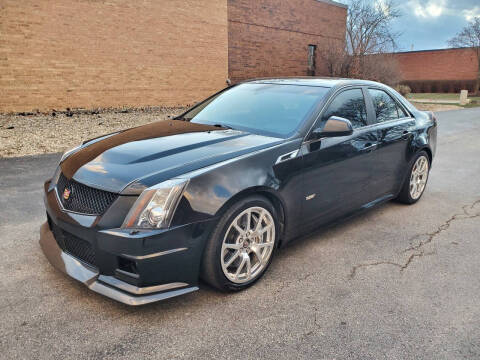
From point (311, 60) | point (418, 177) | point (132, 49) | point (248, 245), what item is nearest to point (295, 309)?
point (248, 245)

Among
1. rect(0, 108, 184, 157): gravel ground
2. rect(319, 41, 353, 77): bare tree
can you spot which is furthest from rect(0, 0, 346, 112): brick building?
rect(319, 41, 353, 77): bare tree

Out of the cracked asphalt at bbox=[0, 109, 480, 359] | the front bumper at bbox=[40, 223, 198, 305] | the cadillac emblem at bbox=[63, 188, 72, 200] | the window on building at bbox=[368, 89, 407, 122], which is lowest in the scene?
the cracked asphalt at bbox=[0, 109, 480, 359]

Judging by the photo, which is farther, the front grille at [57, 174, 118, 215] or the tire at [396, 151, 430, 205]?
the tire at [396, 151, 430, 205]

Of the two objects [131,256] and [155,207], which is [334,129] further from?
[131,256]

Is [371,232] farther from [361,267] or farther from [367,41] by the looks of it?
[367,41]

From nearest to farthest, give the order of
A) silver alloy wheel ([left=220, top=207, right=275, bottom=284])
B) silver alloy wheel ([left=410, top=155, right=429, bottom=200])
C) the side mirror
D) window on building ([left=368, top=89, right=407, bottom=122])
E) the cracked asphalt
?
the cracked asphalt, silver alloy wheel ([left=220, top=207, right=275, bottom=284]), the side mirror, window on building ([left=368, top=89, right=407, bottom=122]), silver alloy wheel ([left=410, top=155, right=429, bottom=200])

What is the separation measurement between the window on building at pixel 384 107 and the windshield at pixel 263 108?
2.98 ft

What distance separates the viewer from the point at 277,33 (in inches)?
885

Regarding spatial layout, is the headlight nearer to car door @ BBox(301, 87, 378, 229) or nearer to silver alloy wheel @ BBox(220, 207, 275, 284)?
silver alloy wheel @ BBox(220, 207, 275, 284)

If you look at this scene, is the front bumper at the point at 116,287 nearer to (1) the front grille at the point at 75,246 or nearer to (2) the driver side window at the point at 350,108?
(1) the front grille at the point at 75,246

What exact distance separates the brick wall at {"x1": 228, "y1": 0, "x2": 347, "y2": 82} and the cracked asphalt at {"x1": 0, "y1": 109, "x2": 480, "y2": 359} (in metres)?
17.6

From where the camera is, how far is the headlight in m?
2.53

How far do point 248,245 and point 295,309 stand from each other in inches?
22.7

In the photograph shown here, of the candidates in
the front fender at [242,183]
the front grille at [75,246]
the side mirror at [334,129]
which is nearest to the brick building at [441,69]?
the side mirror at [334,129]
